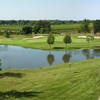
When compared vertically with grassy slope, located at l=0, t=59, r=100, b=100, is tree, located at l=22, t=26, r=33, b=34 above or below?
above

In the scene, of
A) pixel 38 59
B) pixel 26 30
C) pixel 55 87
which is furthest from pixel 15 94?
pixel 26 30

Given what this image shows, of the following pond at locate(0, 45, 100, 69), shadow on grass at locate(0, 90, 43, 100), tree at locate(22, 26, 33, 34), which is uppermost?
tree at locate(22, 26, 33, 34)

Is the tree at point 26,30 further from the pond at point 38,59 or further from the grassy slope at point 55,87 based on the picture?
the grassy slope at point 55,87

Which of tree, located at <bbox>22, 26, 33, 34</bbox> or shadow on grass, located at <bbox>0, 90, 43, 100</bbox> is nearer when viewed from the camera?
shadow on grass, located at <bbox>0, 90, 43, 100</bbox>

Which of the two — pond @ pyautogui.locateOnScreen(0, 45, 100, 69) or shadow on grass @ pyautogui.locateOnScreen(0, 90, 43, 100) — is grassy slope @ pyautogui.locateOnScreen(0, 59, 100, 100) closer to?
shadow on grass @ pyautogui.locateOnScreen(0, 90, 43, 100)

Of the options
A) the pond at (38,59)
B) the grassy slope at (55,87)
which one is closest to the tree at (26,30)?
the pond at (38,59)

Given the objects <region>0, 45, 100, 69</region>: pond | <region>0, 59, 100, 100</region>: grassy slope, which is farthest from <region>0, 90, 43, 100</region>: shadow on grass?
<region>0, 45, 100, 69</region>: pond

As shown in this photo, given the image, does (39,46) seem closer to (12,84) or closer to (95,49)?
(95,49)

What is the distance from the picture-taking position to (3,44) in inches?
3634

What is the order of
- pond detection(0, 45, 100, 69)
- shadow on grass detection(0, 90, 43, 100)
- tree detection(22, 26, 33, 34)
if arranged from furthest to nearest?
tree detection(22, 26, 33, 34)
pond detection(0, 45, 100, 69)
shadow on grass detection(0, 90, 43, 100)

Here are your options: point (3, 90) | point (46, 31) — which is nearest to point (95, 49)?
A: point (3, 90)

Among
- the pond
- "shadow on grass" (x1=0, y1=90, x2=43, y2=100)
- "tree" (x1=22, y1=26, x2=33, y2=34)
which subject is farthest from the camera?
"tree" (x1=22, y1=26, x2=33, y2=34)

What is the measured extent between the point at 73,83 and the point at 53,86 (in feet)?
5.27

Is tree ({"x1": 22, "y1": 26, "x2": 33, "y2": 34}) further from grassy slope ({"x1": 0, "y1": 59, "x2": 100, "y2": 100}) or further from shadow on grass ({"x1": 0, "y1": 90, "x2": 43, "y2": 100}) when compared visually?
shadow on grass ({"x1": 0, "y1": 90, "x2": 43, "y2": 100})
